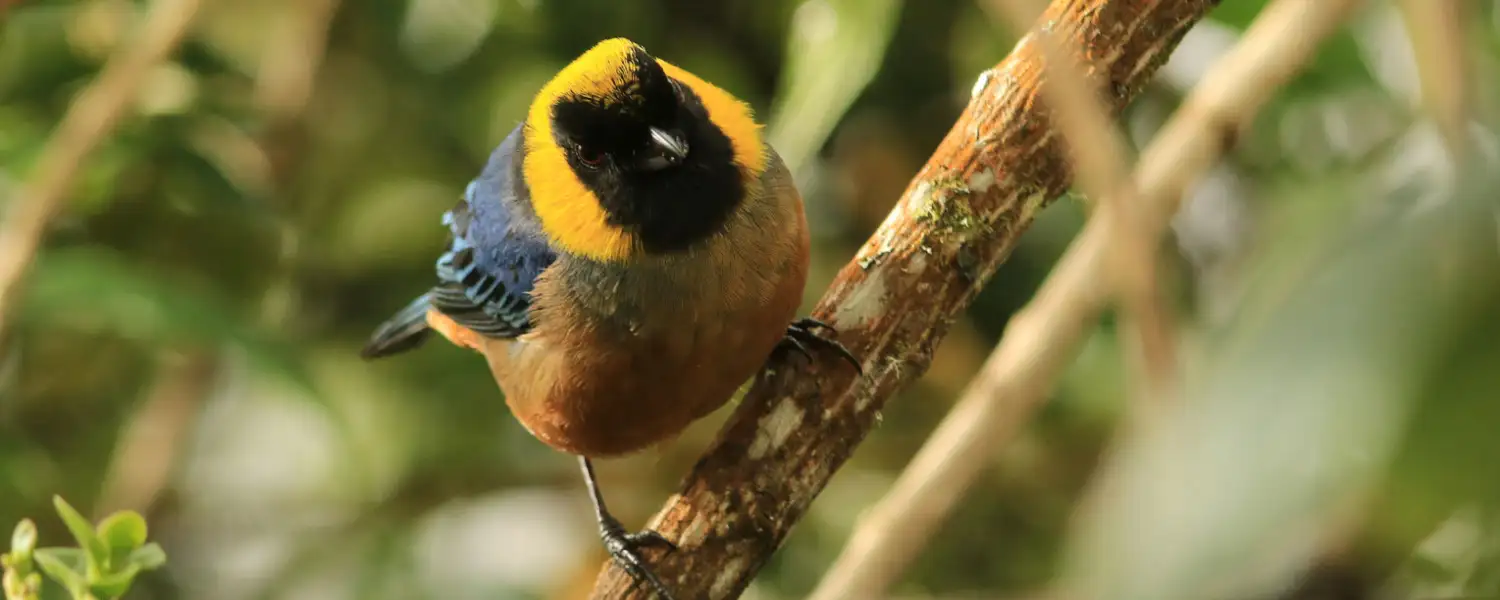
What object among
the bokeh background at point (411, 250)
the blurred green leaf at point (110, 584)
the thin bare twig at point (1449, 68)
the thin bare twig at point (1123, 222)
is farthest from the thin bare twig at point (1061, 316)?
the blurred green leaf at point (110, 584)

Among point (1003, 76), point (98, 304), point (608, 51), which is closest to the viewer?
point (1003, 76)

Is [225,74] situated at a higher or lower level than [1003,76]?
lower

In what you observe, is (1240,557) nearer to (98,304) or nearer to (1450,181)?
(1450,181)

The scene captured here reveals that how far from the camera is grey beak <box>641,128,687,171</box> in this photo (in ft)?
3.64

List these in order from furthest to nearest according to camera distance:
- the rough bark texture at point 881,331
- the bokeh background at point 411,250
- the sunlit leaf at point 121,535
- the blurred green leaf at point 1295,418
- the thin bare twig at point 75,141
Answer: the bokeh background at point 411,250
the thin bare twig at point 75,141
the rough bark texture at point 881,331
the sunlit leaf at point 121,535
the blurred green leaf at point 1295,418

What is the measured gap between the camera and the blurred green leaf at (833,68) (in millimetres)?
1151

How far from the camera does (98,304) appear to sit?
135 centimetres

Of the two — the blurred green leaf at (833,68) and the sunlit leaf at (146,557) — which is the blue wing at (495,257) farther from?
the sunlit leaf at (146,557)

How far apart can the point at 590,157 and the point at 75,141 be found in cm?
61

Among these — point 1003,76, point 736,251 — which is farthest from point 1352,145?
point 736,251

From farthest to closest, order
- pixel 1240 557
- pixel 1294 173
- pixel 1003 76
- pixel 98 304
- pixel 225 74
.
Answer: pixel 225 74, pixel 1294 173, pixel 98 304, pixel 1003 76, pixel 1240 557

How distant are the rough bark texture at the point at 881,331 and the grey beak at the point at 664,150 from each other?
0.19 metres

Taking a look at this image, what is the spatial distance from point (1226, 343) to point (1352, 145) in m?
1.35

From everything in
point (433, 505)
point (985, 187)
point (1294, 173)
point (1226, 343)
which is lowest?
point (433, 505)
